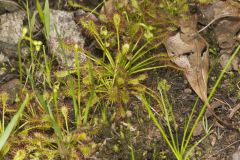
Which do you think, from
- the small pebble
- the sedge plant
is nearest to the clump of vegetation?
the sedge plant

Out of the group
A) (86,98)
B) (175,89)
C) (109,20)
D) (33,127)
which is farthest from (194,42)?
(33,127)

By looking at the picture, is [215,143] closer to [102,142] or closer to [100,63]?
[102,142]

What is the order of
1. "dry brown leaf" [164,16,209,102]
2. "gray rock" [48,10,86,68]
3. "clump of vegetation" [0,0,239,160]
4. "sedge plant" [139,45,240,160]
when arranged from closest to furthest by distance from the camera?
"sedge plant" [139,45,240,160] < "clump of vegetation" [0,0,239,160] < "dry brown leaf" [164,16,209,102] < "gray rock" [48,10,86,68]

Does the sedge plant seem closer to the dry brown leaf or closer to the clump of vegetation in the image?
the clump of vegetation

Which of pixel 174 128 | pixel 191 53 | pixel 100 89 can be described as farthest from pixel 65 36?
pixel 174 128

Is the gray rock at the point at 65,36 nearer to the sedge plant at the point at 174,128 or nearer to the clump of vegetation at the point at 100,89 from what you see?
the clump of vegetation at the point at 100,89

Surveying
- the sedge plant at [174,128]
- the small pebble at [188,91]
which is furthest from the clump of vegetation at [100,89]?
the small pebble at [188,91]

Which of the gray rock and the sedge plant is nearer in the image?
the sedge plant
